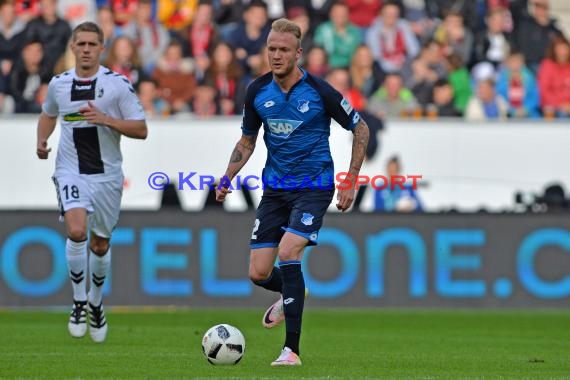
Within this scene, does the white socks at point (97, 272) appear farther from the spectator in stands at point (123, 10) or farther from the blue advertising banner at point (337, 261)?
the spectator in stands at point (123, 10)

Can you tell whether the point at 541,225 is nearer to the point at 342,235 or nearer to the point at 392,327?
the point at 342,235

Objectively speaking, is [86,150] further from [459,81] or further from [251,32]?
[459,81]

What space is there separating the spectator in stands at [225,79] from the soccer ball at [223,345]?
34.4 feet

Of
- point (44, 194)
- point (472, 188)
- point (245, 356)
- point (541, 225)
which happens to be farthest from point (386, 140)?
point (245, 356)

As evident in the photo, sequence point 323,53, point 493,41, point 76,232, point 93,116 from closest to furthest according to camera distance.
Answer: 1. point 93,116
2. point 76,232
3. point 323,53
4. point 493,41

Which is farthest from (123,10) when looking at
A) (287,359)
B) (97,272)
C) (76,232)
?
(287,359)

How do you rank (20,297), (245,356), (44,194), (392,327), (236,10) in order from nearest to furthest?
(245,356) < (392,327) < (20,297) < (44,194) < (236,10)

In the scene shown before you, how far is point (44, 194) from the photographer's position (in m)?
18.4

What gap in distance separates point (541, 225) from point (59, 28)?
25.1ft

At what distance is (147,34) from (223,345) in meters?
11.5

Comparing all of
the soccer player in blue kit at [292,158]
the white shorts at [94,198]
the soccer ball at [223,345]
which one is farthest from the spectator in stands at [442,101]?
the soccer ball at [223,345]

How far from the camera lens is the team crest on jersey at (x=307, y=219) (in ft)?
28.6

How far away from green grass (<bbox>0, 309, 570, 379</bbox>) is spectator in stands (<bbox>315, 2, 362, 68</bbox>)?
4796mm

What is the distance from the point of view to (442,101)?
19.3 m
